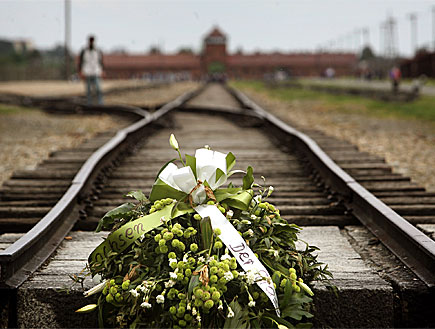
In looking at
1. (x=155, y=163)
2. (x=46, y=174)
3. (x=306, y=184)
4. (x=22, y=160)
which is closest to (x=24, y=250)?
(x=46, y=174)

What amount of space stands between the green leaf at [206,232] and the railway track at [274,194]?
3.02 ft

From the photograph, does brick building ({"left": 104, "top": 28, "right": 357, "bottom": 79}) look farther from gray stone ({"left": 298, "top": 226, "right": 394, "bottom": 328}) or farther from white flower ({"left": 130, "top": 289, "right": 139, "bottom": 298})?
white flower ({"left": 130, "top": 289, "right": 139, "bottom": 298})

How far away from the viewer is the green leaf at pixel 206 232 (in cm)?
251

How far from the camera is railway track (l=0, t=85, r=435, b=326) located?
123 inches

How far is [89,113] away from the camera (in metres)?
16.6

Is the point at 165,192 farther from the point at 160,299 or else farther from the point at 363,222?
the point at 363,222

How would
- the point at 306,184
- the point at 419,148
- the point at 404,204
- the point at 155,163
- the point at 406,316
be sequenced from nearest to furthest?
1. the point at 406,316
2. the point at 404,204
3. the point at 306,184
4. the point at 155,163
5. the point at 419,148

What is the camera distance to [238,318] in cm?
230

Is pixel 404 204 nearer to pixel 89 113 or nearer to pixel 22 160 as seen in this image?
pixel 22 160

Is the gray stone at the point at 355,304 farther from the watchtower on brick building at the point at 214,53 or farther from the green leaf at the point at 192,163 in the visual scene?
the watchtower on brick building at the point at 214,53

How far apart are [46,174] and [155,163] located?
132 centimetres

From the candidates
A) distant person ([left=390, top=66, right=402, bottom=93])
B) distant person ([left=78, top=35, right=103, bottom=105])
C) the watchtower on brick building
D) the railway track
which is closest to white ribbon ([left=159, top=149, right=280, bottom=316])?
the railway track

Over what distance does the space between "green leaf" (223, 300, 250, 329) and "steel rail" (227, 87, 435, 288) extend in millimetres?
940

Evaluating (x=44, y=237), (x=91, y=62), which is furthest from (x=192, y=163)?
(x=91, y=62)
